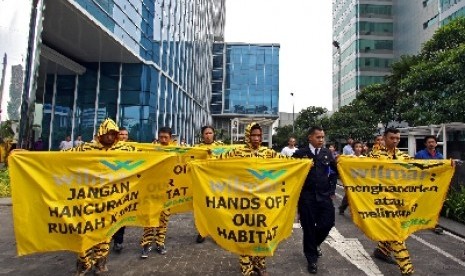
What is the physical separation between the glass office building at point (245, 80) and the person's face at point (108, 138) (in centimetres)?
5383

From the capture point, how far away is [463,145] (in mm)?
17641

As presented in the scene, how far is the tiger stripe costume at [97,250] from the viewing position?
452 centimetres

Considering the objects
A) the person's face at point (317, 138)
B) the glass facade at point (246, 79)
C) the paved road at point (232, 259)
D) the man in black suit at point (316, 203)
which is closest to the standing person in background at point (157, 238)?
the paved road at point (232, 259)

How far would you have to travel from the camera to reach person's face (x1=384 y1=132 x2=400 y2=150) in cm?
538

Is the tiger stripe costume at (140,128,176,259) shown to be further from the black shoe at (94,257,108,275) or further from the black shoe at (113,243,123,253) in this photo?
the black shoe at (94,257,108,275)

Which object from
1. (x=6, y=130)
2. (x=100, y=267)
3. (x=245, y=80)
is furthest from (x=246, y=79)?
(x=100, y=267)

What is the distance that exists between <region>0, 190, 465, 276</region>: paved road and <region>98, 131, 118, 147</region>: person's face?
64.8 inches

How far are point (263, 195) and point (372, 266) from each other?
205 cm

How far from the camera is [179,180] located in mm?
6477

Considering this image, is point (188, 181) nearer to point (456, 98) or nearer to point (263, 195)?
point (263, 195)

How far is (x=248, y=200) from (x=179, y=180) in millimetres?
2271

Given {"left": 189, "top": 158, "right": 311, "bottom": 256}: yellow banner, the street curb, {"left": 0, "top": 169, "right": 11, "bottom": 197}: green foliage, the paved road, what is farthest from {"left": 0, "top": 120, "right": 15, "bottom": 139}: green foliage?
{"left": 189, "top": 158, "right": 311, "bottom": 256}: yellow banner

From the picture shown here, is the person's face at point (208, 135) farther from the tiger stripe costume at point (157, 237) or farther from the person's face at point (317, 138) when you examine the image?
the person's face at point (317, 138)

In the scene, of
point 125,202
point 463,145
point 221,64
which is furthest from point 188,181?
point 221,64
